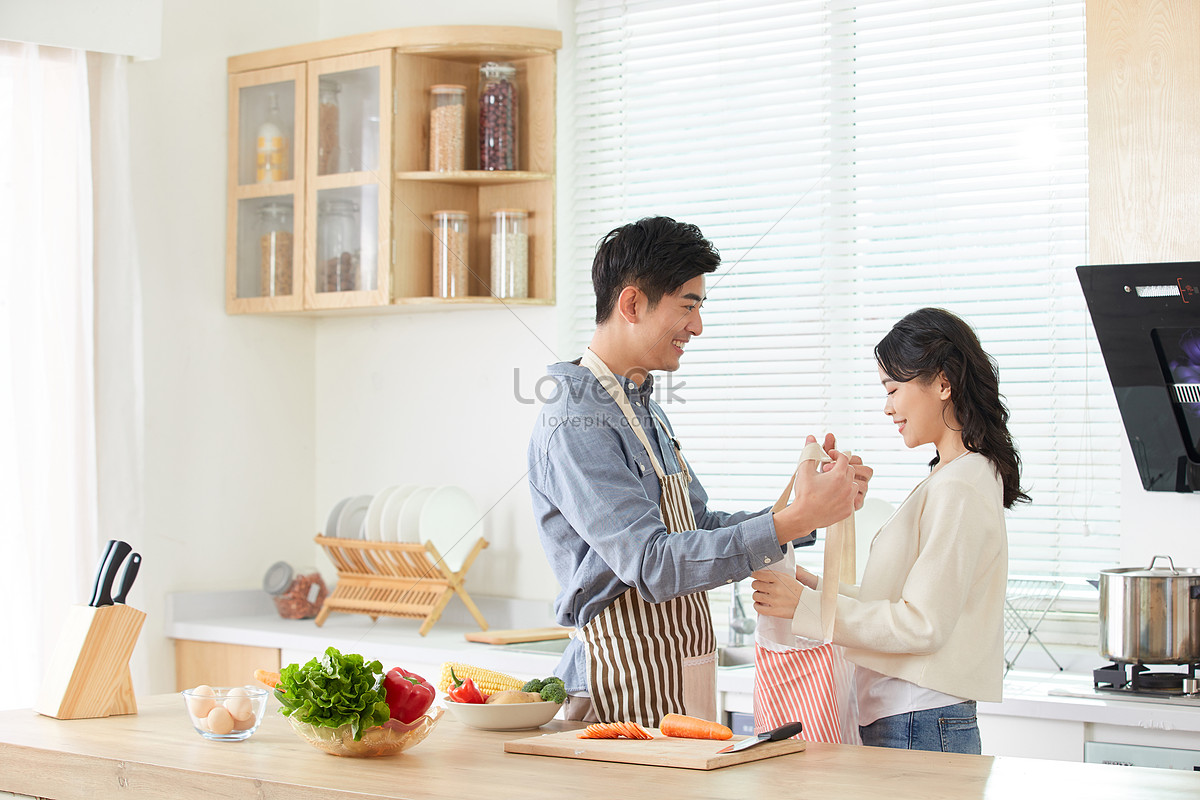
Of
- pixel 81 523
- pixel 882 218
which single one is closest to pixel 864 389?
pixel 882 218

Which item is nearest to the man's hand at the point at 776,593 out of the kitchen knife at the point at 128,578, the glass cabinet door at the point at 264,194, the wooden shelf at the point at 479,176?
the kitchen knife at the point at 128,578

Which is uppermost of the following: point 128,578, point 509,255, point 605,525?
point 509,255

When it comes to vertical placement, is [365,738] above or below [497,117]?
below

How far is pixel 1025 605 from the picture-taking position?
304 centimetres

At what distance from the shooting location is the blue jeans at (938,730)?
6.20 ft

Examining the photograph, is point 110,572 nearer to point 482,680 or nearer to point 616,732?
point 482,680

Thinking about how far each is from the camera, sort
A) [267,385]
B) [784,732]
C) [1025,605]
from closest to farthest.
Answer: [784,732], [1025,605], [267,385]

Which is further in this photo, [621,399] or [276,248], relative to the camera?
[276,248]

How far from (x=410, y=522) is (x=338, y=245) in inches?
33.3

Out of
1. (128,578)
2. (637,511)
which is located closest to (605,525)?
(637,511)

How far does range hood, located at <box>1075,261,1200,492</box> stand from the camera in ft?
8.34

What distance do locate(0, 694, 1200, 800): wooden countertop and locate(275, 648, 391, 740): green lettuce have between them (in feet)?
0.21

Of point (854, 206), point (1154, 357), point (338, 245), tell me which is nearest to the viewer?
point (1154, 357)

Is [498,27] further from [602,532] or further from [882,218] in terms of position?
[602,532]
